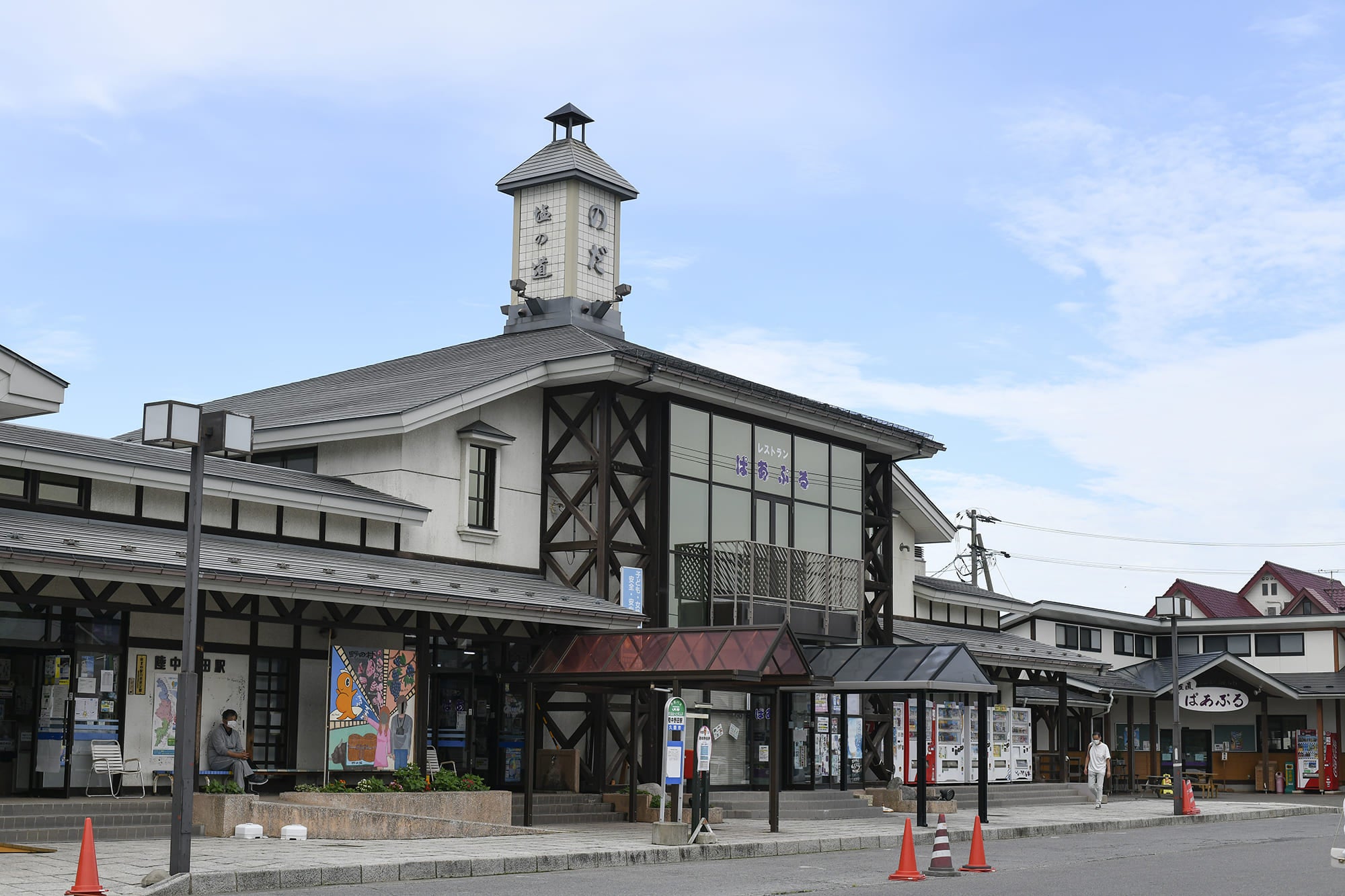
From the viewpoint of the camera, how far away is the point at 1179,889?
49.0 ft

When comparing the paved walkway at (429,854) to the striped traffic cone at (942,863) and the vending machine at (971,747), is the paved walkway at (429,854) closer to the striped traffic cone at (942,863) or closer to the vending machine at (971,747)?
the striped traffic cone at (942,863)

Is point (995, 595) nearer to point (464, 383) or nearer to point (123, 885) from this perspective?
point (464, 383)

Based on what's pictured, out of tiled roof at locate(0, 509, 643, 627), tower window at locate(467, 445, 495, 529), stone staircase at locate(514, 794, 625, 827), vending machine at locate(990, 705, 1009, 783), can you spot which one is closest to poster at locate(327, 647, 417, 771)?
tiled roof at locate(0, 509, 643, 627)

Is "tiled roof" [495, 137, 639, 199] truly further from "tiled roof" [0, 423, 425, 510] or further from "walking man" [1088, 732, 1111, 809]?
"walking man" [1088, 732, 1111, 809]

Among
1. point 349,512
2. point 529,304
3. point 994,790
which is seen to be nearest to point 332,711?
point 349,512

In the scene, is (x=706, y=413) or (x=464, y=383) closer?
(x=464, y=383)

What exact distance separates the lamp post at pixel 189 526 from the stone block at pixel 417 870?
2.35 meters

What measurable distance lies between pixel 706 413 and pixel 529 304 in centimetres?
565

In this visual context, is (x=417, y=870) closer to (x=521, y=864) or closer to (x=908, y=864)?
(x=521, y=864)

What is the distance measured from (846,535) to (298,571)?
14.1 meters

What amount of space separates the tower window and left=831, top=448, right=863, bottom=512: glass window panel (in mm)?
8300

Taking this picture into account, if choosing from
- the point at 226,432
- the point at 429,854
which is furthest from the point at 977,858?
the point at 226,432

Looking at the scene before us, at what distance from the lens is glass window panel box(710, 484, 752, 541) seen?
2755 cm

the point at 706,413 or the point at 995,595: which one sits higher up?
the point at 706,413
